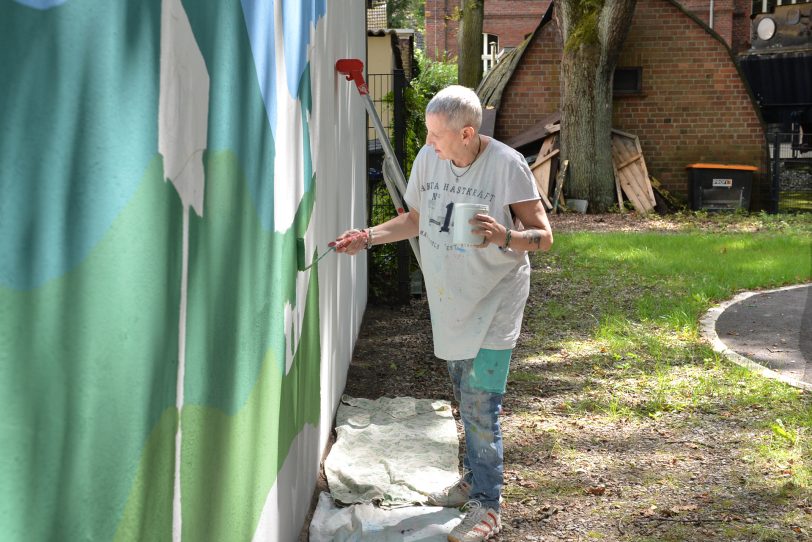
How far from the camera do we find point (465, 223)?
3.60 meters

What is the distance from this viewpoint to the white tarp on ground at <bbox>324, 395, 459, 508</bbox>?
15.2 feet

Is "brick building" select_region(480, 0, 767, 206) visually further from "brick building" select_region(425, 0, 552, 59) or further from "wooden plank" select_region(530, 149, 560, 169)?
"brick building" select_region(425, 0, 552, 59)

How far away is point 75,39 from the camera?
1352 millimetres

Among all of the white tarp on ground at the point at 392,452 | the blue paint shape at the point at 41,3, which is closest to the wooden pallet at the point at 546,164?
the white tarp on ground at the point at 392,452

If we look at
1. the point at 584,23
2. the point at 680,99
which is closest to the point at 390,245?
the point at 584,23

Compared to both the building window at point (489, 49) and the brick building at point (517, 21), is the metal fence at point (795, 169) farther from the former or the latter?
the building window at point (489, 49)

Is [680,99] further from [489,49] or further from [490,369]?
[489,49]

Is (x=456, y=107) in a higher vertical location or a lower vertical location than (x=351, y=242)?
higher

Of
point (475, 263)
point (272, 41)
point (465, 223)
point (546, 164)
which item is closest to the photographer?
point (272, 41)

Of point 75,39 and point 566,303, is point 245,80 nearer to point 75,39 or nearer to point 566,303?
point 75,39

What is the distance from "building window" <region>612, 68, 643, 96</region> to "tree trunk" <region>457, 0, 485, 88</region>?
257 cm

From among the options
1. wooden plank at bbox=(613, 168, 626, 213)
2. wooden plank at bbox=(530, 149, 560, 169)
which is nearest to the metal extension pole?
wooden plank at bbox=(613, 168, 626, 213)

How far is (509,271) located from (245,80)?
1624 millimetres

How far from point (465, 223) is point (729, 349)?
4.75 meters
